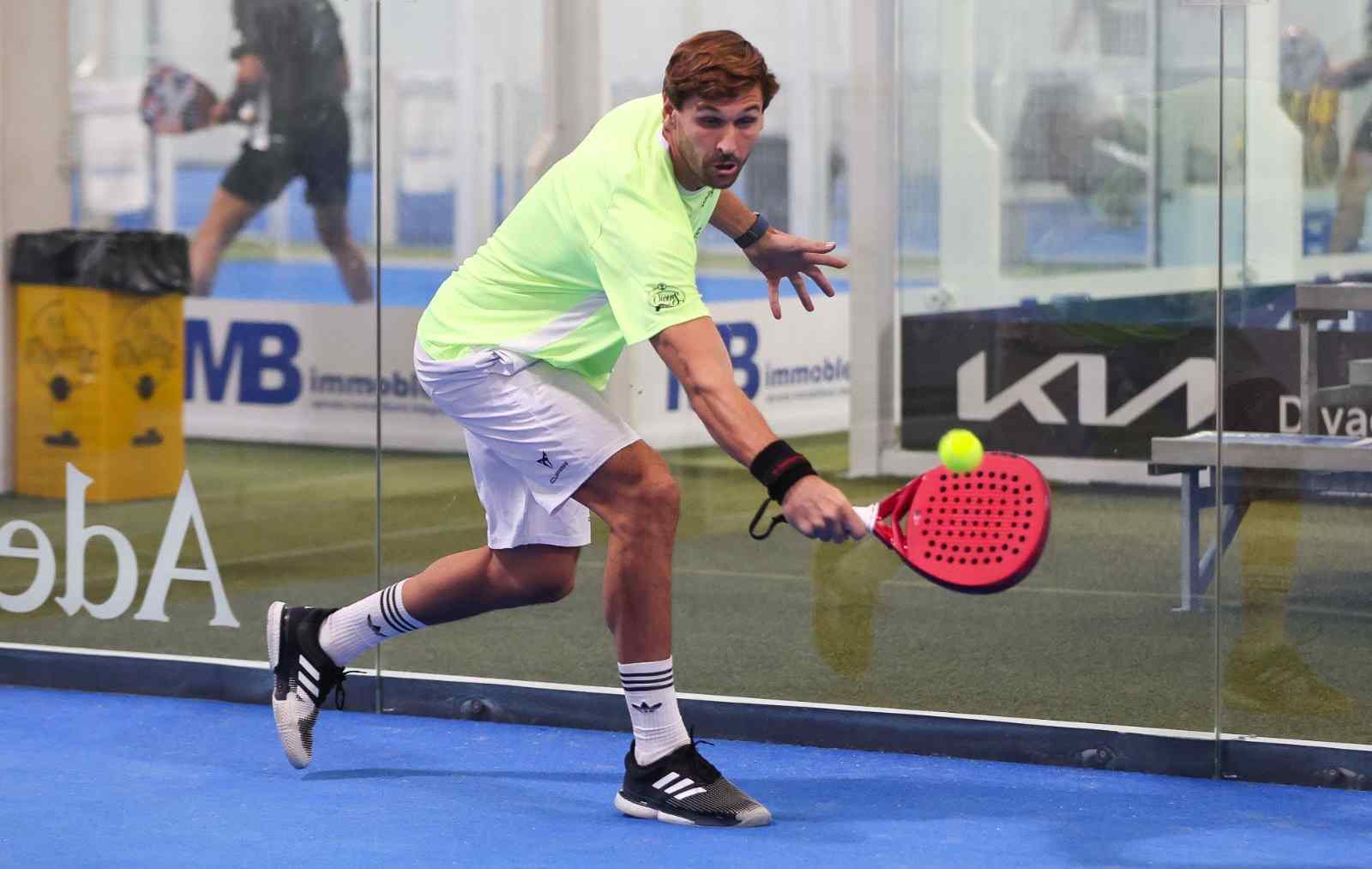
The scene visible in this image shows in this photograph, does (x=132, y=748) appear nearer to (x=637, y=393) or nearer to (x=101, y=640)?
(x=101, y=640)

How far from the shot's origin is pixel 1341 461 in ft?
15.7

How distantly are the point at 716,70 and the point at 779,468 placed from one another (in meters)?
0.76

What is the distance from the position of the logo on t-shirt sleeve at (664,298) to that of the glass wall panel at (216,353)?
1.69 metres

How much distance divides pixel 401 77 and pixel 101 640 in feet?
5.19

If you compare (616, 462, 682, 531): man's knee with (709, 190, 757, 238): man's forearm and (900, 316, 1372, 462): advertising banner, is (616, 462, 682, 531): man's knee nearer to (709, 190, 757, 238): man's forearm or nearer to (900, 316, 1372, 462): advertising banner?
(709, 190, 757, 238): man's forearm

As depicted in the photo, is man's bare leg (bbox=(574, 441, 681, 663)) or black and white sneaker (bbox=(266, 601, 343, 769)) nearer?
man's bare leg (bbox=(574, 441, 681, 663))

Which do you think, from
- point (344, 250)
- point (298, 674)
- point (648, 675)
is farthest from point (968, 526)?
point (344, 250)

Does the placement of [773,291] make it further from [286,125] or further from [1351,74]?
[286,125]

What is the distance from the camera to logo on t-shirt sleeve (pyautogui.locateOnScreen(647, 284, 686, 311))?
4121mm

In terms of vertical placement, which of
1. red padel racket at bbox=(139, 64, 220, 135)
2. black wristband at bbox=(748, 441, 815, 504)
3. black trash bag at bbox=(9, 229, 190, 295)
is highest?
red padel racket at bbox=(139, 64, 220, 135)

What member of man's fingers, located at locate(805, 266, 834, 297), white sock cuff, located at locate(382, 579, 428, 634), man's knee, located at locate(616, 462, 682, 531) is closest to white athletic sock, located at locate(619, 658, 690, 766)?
man's knee, located at locate(616, 462, 682, 531)

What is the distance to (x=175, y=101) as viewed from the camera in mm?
6074

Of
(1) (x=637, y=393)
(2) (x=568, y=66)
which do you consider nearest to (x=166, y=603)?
(1) (x=637, y=393)

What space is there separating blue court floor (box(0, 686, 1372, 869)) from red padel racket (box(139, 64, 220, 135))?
1618 mm
